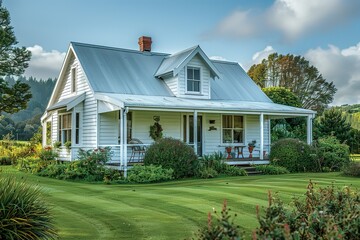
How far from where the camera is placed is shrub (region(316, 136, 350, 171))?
21469mm

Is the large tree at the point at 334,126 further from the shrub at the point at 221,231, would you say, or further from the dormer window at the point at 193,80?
the shrub at the point at 221,231

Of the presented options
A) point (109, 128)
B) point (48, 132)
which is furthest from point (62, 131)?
point (48, 132)

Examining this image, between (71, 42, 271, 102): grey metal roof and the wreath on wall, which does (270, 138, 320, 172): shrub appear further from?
the wreath on wall

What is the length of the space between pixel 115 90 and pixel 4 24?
18000 mm

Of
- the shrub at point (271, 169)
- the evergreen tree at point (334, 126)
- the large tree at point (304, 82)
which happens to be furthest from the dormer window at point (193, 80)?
the large tree at point (304, 82)

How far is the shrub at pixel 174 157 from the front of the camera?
17.6m

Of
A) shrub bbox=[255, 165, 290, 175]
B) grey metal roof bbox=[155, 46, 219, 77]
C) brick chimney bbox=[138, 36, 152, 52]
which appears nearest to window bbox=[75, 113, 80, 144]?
grey metal roof bbox=[155, 46, 219, 77]

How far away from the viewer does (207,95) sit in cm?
2397

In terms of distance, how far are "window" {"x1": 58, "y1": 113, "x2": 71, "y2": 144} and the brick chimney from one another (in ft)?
21.5

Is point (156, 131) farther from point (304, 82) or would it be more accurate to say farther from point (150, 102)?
point (304, 82)

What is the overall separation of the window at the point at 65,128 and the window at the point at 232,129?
330 inches

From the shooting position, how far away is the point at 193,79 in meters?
23.5

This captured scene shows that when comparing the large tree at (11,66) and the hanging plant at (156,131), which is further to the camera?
the large tree at (11,66)

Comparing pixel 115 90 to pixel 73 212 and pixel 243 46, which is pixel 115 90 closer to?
pixel 243 46
